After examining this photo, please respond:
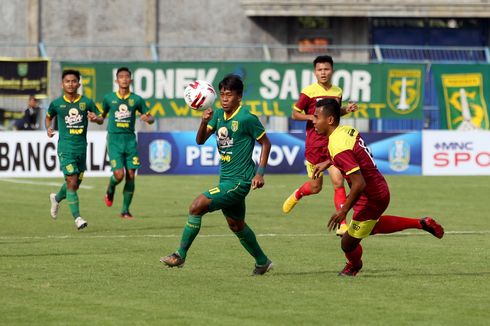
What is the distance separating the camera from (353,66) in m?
33.4

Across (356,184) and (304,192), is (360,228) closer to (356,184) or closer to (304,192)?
(356,184)

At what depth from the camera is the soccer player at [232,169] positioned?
39.8ft

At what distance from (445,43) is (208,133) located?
29.7 metres

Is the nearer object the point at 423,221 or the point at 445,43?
the point at 423,221

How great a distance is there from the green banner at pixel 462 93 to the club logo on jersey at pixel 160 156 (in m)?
7.24

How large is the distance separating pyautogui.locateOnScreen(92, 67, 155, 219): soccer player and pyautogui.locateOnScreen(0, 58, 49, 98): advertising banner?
12.6m

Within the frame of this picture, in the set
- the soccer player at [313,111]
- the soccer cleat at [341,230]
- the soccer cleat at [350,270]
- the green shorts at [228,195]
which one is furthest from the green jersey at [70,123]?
the soccer cleat at [350,270]

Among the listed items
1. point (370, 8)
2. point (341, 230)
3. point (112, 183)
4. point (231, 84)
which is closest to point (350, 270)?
point (231, 84)

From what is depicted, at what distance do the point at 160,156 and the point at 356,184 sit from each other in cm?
1992

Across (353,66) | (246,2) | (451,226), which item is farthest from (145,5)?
(451,226)

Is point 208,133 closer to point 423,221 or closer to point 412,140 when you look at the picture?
point 423,221

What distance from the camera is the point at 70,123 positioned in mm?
18422

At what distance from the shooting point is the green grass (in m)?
9.86

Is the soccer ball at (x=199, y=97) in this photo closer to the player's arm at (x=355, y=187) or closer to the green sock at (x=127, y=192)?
the player's arm at (x=355, y=187)
